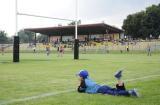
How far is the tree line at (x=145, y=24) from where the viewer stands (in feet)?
274

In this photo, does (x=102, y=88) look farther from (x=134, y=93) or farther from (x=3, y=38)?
(x=3, y=38)

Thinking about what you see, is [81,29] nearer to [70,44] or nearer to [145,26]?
[70,44]

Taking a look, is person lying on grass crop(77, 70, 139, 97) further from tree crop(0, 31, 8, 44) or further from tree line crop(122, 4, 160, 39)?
tree crop(0, 31, 8, 44)

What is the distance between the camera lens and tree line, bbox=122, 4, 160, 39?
274 feet

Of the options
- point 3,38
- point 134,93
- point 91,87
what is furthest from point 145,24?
point 134,93

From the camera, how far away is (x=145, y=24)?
84062 millimetres

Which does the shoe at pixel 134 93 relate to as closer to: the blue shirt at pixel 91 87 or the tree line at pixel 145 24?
the blue shirt at pixel 91 87

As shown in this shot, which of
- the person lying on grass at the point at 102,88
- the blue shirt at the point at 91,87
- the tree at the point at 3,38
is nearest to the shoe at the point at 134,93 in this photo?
the person lying on grass at the point at 102,88

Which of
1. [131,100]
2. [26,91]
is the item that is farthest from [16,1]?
[131,100]

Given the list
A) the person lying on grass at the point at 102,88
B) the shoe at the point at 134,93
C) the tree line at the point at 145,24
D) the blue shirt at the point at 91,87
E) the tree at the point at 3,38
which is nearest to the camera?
the shoe at the point at 134,93

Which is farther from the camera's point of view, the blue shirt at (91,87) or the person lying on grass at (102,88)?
the blue shirt at (91,87)

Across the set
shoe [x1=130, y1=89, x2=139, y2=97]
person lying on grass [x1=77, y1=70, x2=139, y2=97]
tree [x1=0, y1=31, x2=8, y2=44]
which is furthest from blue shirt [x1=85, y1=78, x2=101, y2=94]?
tree [x1=0, y1=31, x2=8, y2=44]

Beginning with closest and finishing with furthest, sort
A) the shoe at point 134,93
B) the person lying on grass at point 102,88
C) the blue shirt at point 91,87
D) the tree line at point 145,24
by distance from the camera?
the shoe at point 134,93 → the person lying on grass at point 102,88 → the blue shirt at point 91,87 → the tree line at point 145,24

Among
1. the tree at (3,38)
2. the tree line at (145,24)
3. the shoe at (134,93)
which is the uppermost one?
the tree line at (145,24)
